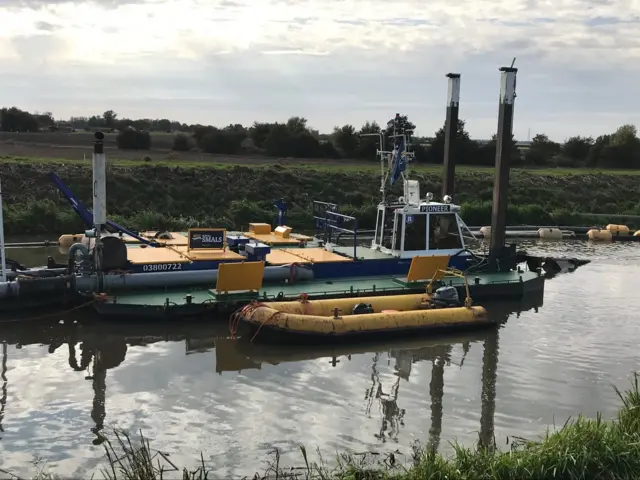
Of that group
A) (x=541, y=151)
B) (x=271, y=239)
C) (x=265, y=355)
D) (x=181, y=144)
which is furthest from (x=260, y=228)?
(x=541, y=151)

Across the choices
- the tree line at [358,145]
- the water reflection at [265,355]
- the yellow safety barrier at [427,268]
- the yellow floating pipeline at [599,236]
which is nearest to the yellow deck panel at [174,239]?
the water reflection at [265,355]

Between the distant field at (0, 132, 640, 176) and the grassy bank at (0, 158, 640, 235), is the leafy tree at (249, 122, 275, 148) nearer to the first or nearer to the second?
the distant field at (0, 132, 640, 176)

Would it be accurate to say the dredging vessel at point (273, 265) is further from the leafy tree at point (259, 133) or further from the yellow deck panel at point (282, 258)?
the leafy tree at point (259, 133)

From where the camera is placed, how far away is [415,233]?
15.4 m

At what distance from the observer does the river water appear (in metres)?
8.11

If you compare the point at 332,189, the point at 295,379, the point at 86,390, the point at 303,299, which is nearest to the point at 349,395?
the point at 295,379

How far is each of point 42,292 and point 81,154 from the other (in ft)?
101

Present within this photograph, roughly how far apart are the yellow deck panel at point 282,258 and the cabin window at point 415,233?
94.0 inches

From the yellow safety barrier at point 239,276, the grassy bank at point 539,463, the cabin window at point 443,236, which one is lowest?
the grassy bank at point 539,463

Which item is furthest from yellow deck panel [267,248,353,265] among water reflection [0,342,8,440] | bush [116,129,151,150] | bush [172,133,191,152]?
bush [172,133,191,152]

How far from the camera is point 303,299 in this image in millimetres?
12203

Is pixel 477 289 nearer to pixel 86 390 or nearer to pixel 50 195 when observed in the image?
pixel 86 390

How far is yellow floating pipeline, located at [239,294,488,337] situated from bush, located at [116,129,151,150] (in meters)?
42.8

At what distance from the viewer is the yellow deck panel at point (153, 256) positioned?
44.5 feet
